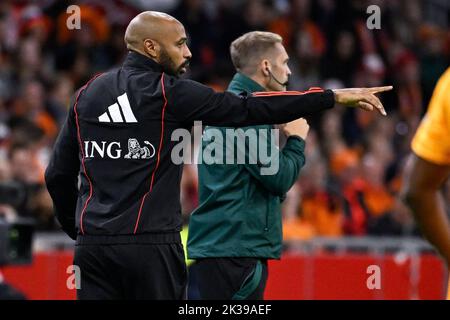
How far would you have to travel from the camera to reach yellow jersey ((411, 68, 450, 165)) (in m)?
3.88

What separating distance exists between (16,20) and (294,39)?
397 cm

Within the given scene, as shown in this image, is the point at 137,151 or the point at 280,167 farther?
the point at 280,167

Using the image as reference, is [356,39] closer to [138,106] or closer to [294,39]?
[294,39]

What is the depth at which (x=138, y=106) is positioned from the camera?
530cm

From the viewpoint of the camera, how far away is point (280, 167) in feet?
19.9

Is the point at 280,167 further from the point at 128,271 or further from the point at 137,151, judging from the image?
the point at 128,271

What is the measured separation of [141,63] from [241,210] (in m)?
1.12

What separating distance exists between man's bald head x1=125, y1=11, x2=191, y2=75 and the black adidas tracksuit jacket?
2.6 inches

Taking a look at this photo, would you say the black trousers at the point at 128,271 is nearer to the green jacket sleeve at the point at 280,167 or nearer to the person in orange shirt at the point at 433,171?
the green jacket sleeve at the point at 280,167

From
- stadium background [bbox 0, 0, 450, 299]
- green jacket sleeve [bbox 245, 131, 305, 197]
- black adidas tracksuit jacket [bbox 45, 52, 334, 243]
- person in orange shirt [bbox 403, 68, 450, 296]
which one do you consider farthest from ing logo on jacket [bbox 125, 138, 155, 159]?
stadium background [bbox 0, 0, 450, 299]

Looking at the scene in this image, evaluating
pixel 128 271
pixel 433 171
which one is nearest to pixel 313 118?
pixel 128 271

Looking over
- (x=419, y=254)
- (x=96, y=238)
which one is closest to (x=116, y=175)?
(x=96, y=238)

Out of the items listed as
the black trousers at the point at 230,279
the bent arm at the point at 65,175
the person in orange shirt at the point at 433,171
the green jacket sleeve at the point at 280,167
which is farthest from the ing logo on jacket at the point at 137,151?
the person in orange shirt at the point at 433,171

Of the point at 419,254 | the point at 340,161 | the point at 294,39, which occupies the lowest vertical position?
the point at 419,254
